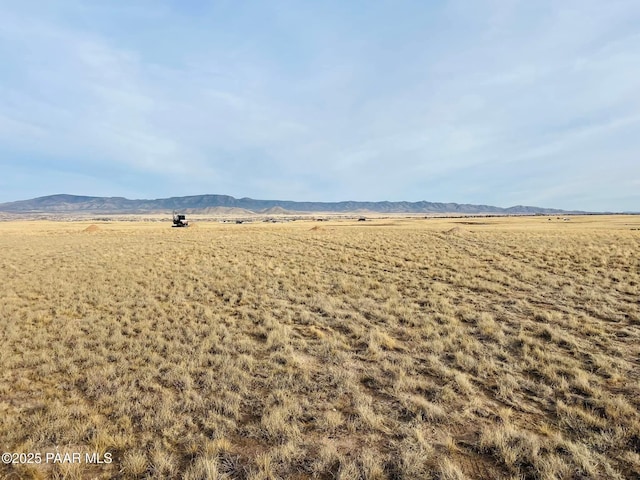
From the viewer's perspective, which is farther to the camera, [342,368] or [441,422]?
[342,368]

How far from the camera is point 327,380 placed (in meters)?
6.24

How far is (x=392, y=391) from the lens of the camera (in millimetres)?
5742

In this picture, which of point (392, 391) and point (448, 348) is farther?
point (448, 348)

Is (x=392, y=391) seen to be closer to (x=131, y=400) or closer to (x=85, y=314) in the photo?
(x=131, y=400)

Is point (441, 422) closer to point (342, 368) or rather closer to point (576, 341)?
point (342, 368)

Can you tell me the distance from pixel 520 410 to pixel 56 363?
8.94m

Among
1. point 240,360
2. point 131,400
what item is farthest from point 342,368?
point 131,400

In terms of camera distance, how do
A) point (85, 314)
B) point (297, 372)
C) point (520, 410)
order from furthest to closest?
point (85, 314)
point (297, 372)
point (520, 410)

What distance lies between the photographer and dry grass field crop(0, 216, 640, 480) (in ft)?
13.5

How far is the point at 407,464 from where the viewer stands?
13.0 feet

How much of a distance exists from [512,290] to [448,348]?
7248 millimetres

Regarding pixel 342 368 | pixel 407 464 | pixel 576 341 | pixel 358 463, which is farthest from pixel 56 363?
pixel 576 341

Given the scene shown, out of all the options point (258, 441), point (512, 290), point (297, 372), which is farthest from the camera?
point (512, 290)

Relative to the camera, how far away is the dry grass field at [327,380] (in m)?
4.12
